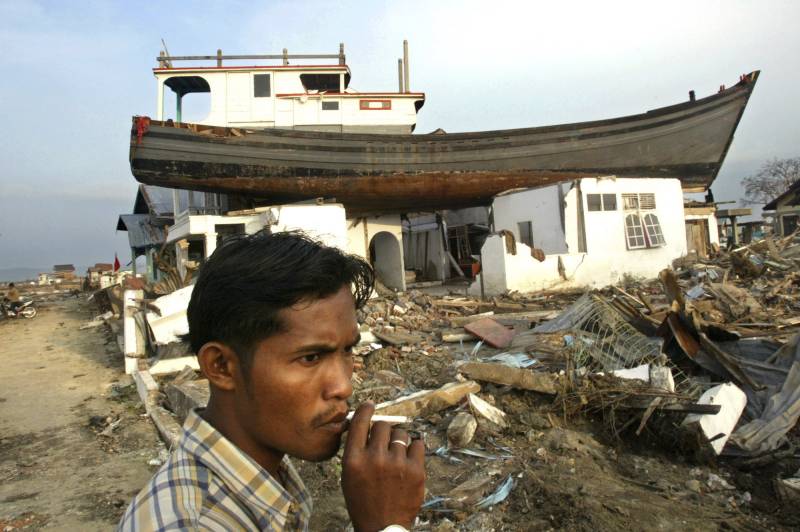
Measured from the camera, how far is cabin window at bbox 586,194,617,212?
13.1 meters

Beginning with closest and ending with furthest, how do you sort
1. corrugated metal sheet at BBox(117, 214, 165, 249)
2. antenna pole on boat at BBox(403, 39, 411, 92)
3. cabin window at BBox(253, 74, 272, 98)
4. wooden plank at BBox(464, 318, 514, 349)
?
wooden plank at BBox(464, 318, 514, 349)
cabin window at BBox(253, 74, 272, 98)
antenna pole on boat at BBox(403, 39, 411, 92)
corrugated metal sheet at BBox(117, 214, 165, 249)

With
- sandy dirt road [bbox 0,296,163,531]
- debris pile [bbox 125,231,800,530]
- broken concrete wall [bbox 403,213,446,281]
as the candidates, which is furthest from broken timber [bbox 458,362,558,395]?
broken concrete wall [bbox 403,213,446,281]

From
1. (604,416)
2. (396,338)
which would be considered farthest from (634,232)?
(604,416)

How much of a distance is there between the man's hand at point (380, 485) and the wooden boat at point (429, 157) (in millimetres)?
12746

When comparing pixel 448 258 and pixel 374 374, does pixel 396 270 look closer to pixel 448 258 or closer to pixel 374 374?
pixel 448 258

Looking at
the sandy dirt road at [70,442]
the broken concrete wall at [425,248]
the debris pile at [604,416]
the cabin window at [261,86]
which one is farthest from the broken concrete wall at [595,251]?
the sandy dirt road at [70,442]

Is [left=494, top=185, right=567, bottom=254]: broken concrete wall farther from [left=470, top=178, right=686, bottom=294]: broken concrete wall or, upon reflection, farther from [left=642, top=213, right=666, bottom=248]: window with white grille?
[left=642, top=213, right=666, bottom=248]: window with white grille

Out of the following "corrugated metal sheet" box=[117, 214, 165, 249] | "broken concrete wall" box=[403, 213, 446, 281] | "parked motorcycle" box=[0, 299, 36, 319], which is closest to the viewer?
"parked motorcycle" box=[0, 299, 36, 319]

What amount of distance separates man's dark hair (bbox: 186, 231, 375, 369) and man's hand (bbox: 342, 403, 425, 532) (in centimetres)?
29

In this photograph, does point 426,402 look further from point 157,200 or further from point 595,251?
point 157,200

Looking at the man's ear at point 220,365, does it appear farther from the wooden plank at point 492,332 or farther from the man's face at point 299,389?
the wooden plank at point 492,332

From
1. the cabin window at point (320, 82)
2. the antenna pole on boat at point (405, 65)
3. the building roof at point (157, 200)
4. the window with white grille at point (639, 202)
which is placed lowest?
the window with white grille at point (639, 202)

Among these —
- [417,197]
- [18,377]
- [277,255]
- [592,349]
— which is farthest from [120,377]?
[417,197]

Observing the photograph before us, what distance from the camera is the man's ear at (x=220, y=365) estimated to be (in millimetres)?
986
